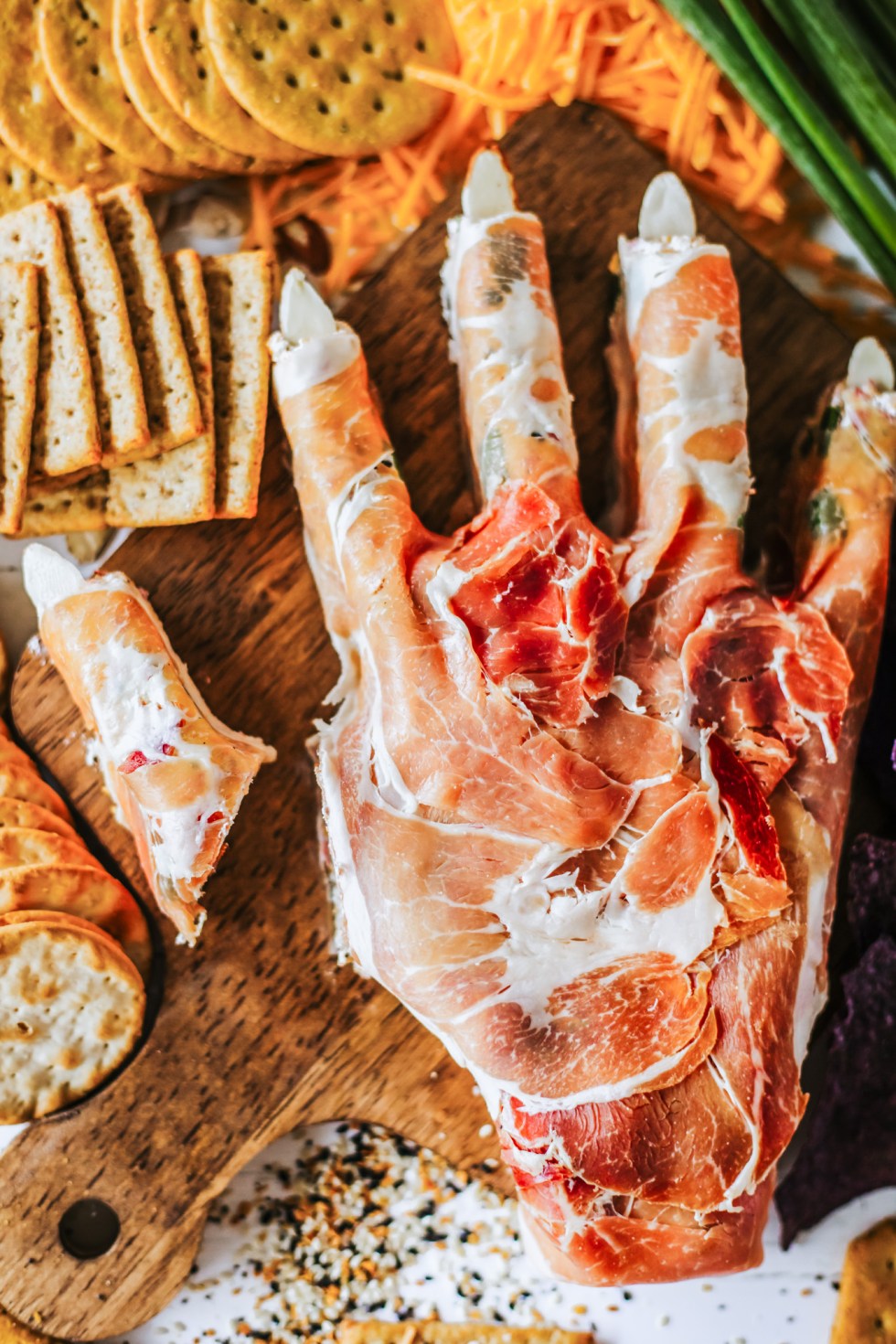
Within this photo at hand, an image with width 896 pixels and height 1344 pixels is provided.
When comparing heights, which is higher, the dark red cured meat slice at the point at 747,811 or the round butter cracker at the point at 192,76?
the round butter cracker at the point at 192,76

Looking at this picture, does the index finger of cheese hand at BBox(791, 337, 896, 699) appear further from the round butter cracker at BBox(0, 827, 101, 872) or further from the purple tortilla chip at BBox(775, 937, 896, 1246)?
the round butter cracker at BBox(0, 827, 101, 872)

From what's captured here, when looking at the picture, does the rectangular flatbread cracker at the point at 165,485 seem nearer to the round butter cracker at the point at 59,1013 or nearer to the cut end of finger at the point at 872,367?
the round butter cracker at the point at 59,1013

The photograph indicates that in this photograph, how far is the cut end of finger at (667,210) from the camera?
7.20 feet

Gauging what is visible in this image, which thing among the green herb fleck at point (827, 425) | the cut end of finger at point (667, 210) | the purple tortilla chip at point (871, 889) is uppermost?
the cut end of finger at point (667, 210)

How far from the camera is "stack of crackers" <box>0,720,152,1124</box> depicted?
7.01ft

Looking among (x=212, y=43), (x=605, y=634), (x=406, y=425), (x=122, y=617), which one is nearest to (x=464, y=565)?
(x=605, y=634)

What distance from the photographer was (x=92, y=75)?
2.32 meters

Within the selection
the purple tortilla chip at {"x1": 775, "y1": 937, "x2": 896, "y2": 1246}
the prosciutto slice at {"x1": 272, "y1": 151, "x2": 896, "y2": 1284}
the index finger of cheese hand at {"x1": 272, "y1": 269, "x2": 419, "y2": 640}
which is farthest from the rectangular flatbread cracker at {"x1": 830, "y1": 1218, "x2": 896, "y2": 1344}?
the index finger of cheese hand at {"x1": 272, "y1": 269, "x2": 419, "y2": 640}

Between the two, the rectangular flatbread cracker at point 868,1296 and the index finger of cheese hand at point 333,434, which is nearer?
the index finger of cheese hand at point 333,434

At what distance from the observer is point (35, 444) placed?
2217 millimetres

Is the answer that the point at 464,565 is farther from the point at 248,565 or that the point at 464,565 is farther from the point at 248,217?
the point at 248,217

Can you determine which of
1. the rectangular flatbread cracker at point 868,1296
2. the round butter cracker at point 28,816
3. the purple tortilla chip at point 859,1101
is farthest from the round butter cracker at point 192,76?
the rectangular flatbread cracker at point 868,1296

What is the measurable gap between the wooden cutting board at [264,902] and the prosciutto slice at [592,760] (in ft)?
0.59

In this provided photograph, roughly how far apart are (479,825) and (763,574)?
87cm
